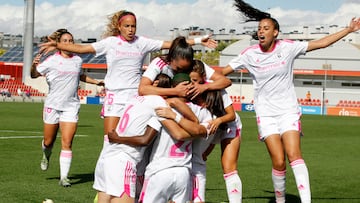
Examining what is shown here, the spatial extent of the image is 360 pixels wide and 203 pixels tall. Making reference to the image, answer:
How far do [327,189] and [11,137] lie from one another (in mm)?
11557

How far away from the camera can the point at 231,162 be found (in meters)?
8.27

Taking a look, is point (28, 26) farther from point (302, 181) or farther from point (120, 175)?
point (120, 175)

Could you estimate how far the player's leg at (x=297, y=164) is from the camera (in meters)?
8.93

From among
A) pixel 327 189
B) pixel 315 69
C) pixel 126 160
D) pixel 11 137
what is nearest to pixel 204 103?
pixel 126 160

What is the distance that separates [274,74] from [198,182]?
2458 mm

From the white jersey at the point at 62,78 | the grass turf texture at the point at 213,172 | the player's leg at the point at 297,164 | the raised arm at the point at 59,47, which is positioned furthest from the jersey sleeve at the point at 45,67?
the player's leg at the point at 297,164

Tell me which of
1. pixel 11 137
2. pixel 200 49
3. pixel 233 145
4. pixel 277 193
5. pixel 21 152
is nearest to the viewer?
pixel 233 145

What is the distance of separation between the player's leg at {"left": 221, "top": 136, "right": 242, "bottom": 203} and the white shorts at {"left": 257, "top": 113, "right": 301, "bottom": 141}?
47.9 inches

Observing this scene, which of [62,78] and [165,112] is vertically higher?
[62,78]

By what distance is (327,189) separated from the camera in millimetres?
11734

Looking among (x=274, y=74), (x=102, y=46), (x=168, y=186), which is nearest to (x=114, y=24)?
(x=102, y=46)

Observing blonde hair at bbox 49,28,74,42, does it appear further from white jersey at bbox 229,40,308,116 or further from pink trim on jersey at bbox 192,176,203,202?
pink trim on jersey at bbox 192,176,203,202

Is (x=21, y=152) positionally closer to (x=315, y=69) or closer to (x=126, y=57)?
(x=126, y=57)

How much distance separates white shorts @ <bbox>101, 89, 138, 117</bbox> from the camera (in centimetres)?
1000
